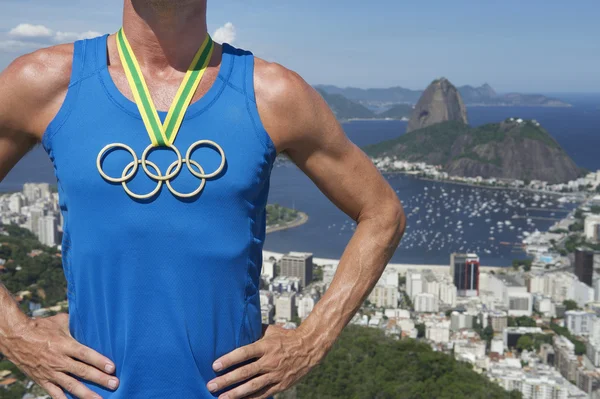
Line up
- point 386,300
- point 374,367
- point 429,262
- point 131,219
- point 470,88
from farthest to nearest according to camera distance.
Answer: point 470,88, point 429,262, point 386,300, point 374,367, point 131,219

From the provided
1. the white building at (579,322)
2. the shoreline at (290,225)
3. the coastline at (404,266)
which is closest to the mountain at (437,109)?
the shoreline at (290,225)

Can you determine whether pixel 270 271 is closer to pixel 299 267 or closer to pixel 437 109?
pixel 299 267

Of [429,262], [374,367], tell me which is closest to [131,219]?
[374,367]

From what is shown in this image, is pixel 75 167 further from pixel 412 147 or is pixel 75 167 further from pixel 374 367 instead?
pixel 412 147

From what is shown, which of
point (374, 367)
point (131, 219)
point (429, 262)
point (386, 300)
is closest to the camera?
point (131, 219)

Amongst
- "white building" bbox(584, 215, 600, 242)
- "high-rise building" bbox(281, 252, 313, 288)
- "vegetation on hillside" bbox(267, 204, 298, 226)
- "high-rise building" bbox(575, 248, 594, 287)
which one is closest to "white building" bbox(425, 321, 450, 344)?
"high-rise building" bbox(281, 252, 313, 288)

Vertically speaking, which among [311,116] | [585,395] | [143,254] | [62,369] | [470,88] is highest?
[470,88]

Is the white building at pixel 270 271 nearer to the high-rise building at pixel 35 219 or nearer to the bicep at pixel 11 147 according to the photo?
the high-rise building at pixel 35 219
